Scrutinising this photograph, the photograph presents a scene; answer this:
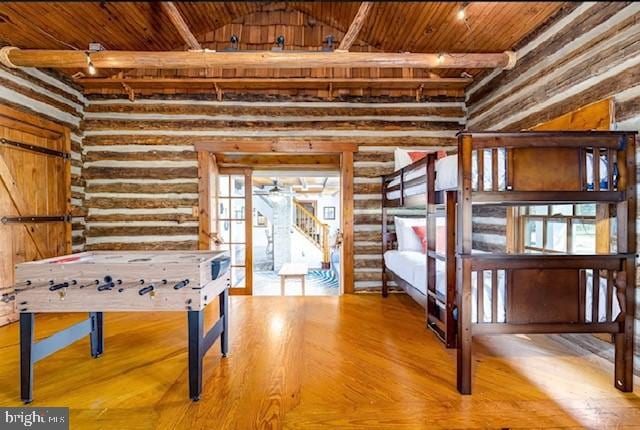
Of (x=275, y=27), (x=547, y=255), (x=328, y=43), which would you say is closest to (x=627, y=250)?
(x=547, y=255)

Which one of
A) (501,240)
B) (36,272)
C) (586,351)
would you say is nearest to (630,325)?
(586,351)

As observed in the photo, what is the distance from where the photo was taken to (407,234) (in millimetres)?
4188

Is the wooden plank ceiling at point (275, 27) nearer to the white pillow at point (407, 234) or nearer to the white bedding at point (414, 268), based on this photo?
the white pillow at point (407, 234)

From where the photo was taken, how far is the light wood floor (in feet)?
6.30

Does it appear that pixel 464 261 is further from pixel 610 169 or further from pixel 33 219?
pixel 33 219

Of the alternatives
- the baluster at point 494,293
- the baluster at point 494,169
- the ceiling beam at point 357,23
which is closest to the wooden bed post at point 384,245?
the ceiling beam at point 357,23

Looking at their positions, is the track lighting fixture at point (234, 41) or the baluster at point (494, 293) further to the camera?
the track lighting fixture at point (234, 41)

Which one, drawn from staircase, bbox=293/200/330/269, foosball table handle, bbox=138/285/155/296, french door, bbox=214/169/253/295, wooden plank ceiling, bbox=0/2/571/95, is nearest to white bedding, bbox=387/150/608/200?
wooden plank ceiling, bbox=0/2/571/95

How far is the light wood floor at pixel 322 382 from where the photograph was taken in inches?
75.6

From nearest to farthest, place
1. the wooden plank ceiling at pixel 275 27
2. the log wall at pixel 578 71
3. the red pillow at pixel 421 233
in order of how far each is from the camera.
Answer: the log wall at pixel 578 71
the wooden plank ceiling at pixel 275 27
the red pillow at pixel 421 233

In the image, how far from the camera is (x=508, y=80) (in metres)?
3.66

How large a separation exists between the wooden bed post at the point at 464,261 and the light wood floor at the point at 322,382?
23cm

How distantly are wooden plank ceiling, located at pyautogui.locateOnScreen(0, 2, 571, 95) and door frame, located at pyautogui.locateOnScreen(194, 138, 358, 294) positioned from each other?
0.87 meters

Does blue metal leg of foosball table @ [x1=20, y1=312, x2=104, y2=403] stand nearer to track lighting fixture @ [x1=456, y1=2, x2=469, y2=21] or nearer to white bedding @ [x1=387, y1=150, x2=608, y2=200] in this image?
white bedding @ [x1=387, y1=150, x2=608, y2=200]
